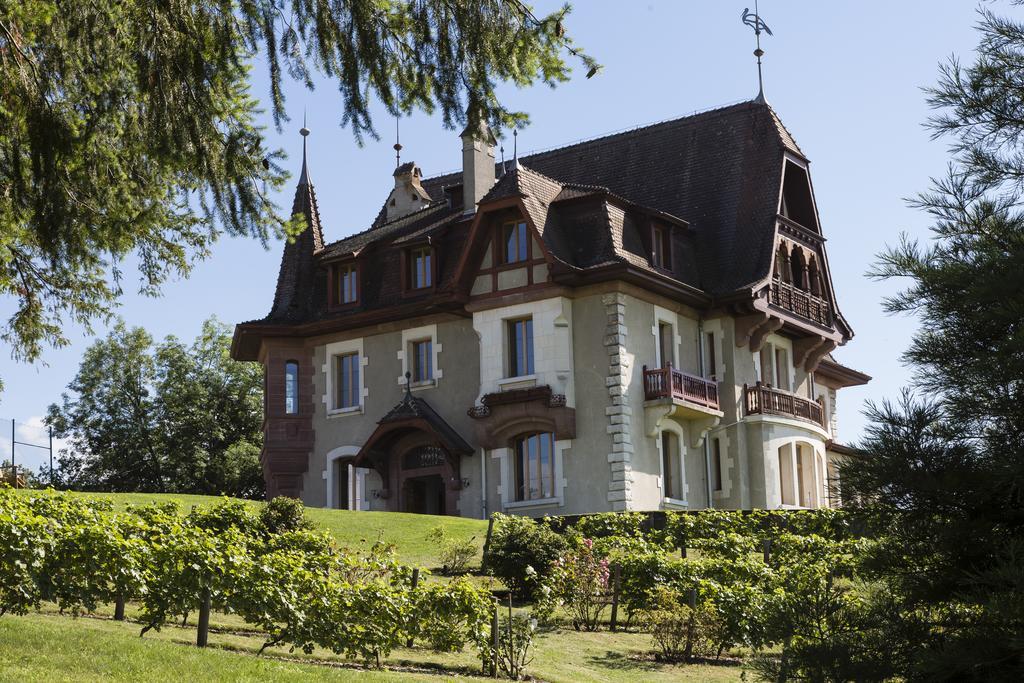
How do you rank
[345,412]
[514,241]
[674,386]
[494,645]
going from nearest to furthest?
[494,645] → [674,386] → [514,241] → [345,412]

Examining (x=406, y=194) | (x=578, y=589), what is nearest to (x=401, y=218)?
(x=406, y=194)

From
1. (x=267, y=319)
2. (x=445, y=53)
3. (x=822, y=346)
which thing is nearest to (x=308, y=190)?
(x=267, y=319)

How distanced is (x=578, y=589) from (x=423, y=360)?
56.6 feet

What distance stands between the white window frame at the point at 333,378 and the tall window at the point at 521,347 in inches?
191

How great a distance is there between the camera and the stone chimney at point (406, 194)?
146 feet

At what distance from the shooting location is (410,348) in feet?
129

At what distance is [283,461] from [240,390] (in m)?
14.9

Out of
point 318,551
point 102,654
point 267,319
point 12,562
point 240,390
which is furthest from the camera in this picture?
point 240,390

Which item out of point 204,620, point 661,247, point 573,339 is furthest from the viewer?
point 661,247

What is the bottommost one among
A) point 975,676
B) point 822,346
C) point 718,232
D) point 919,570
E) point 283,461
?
point 975,676

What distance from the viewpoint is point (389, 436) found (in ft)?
126

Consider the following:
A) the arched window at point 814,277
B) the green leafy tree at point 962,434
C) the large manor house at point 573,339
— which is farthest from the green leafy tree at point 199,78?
the arched window at point 814,277

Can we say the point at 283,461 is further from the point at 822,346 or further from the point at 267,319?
the point at 822,346

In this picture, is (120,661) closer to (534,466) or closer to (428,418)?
(534,466)
